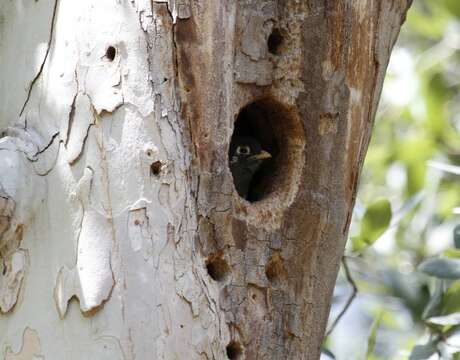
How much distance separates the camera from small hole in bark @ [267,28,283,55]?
3.81m

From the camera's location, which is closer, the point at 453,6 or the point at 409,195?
the point at 409,195

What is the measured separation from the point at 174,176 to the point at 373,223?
5.12 ft

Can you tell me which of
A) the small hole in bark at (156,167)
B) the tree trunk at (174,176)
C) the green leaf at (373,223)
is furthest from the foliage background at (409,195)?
the small hole in bark at (156,167)

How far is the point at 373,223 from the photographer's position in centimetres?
479

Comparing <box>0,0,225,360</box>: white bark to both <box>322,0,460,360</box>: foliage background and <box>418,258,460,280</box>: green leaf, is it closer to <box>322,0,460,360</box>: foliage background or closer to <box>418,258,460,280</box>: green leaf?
<box>418,258,460,280</box>: green leaf

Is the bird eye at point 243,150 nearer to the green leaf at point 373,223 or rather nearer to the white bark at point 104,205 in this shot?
the green leaf at point 373,223

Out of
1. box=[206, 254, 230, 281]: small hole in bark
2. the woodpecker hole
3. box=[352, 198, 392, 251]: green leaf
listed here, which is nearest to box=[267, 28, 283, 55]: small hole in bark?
the woodpecker hole

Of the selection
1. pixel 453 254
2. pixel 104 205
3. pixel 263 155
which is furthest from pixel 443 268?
pixel 104 205

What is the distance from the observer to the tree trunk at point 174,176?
11.2 feet

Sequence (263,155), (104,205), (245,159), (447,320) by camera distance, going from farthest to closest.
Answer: (245,159) → (263,155) → (447,320) → (104,205)

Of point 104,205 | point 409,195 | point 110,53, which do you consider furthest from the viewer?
point 409,195

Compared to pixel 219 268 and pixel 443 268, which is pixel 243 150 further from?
pixel 219 268

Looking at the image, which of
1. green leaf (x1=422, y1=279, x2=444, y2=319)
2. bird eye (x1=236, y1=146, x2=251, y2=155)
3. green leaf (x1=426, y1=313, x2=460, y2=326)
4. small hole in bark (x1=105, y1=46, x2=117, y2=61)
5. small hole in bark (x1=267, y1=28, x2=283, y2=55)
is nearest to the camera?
small hole in bark (x1=105, y1=46, x2=117, y2=61)

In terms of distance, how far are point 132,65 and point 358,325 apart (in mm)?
3987
